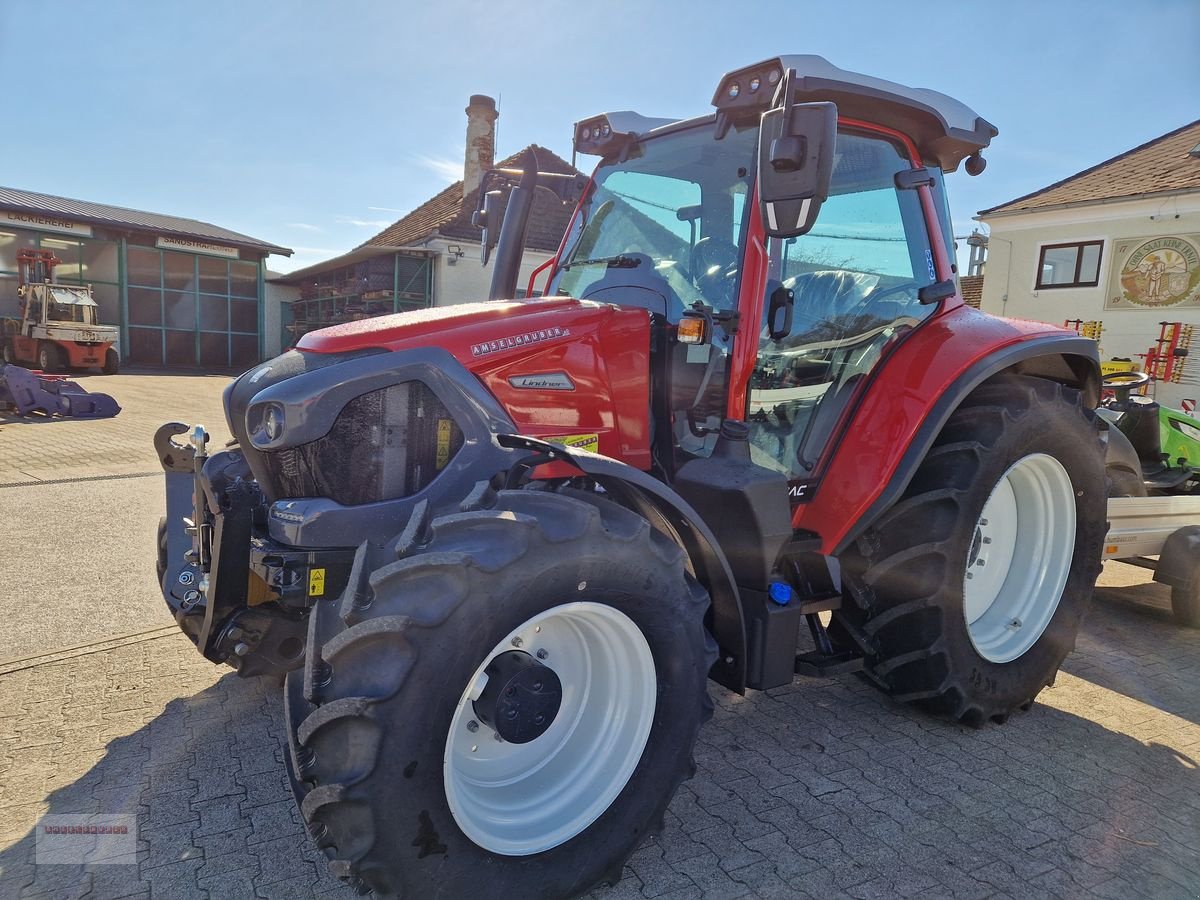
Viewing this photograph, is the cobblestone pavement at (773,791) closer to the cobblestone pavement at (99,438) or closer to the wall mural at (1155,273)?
the cobblestone pavement at (99,438)

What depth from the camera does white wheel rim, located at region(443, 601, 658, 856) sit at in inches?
81.7

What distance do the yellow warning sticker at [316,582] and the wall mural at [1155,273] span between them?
1736cm

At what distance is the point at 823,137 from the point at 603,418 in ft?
3.47

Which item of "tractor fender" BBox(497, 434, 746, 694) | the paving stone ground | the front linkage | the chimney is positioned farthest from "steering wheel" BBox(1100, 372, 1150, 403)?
the chimney

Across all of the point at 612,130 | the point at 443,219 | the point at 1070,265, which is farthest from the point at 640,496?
the point at 443,219

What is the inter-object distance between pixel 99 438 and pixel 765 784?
9.63 metres

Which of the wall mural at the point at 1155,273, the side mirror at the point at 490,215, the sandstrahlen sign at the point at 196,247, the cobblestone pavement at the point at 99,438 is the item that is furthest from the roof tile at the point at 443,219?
the side mirror at the point at 490,215

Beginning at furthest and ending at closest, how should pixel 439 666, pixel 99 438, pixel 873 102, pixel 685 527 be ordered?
1. pixel 99 438
2. pixel 873 102
3. pixel 685 527
4. pixel 439 666

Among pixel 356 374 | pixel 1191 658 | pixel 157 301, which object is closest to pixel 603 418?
pixel 356 374

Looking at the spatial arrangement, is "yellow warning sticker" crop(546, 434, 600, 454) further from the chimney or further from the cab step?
the chimney

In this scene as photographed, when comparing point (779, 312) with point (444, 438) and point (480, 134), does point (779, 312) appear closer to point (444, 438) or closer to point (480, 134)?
point (444, 438)

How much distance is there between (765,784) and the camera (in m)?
2.71

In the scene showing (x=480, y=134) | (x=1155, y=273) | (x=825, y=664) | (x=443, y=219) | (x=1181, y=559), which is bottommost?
(x=825, y=664)

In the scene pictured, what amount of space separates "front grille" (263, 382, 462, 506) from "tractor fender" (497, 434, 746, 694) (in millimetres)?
208
